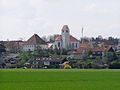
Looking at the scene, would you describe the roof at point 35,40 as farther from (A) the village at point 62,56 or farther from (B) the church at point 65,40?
(B) the church at point 65,40

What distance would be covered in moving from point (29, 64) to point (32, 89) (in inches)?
3125

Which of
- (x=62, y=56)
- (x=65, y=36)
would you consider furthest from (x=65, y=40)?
(x=62, y=56)

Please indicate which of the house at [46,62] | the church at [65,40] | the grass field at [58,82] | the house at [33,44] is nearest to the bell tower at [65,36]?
the church at [65,40]

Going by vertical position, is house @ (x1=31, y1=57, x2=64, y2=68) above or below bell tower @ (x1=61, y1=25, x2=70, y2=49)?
below

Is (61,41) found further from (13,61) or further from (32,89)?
(32,89)

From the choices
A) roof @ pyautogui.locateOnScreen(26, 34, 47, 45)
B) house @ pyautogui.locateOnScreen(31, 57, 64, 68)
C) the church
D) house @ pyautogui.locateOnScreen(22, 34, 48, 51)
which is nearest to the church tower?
the church

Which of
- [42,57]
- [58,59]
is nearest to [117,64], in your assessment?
[58,59]

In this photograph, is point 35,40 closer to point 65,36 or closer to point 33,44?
point 33,44

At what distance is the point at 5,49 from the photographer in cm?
15588

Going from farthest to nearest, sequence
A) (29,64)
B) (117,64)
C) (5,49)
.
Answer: (5,49) < (29,64) < (117,64)

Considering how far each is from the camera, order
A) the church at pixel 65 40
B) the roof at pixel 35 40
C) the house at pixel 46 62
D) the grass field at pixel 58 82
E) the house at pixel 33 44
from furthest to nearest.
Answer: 1. the church at pixel 65 40
2. the roof at pixel 35 40
3. the house at pixel 33 44
4. the house at pixel 46 62
5. the grass field at pixel 58 82

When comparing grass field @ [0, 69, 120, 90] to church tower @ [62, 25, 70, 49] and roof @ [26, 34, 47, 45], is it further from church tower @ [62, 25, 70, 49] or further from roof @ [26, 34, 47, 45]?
church tower @ [62, 25, 70, 49]

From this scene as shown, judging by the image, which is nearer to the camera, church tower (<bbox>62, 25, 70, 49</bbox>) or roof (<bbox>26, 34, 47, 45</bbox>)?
roof (<bbox>26, 34, 47, 45</bbox>)

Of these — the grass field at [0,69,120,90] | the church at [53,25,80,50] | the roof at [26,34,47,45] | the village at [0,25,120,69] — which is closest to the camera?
the grass field at [0,69,120,90]
